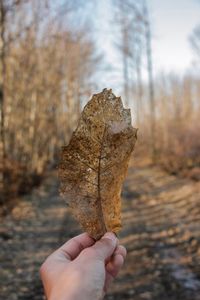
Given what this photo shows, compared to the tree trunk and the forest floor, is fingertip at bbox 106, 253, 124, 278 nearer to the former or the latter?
the forest floor

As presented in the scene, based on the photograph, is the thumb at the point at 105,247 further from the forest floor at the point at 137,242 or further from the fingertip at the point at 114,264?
the forest floor at the point at 137,242

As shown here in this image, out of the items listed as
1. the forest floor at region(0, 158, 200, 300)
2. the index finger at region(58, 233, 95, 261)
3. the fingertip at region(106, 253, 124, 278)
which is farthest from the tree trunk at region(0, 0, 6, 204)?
the fingertip at region(106, 253, 124, 278)

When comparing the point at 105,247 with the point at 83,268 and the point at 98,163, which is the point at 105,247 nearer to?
the point at 83,268

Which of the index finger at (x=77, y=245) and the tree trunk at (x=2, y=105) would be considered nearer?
the index finger at (x=77, y=245)

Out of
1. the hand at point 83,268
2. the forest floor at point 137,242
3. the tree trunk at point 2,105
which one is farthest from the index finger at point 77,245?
the tree trunk at point 2,105

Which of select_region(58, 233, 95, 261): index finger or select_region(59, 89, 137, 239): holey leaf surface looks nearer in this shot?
select_region(59, 89, 137, 239): holey leaf surface

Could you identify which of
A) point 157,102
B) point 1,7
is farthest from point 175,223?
point 157,102
